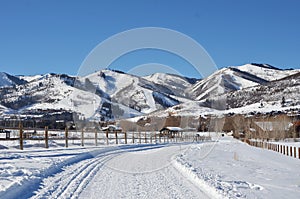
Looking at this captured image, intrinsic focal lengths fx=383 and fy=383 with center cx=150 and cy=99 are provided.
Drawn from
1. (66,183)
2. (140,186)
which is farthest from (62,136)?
(140,186)

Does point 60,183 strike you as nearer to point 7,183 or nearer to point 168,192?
point 7,183

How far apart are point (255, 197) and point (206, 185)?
144 centimetres

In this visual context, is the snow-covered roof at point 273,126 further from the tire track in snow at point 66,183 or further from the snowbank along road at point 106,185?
the tire track in snow at point 66,183

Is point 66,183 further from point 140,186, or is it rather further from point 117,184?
point 140,186

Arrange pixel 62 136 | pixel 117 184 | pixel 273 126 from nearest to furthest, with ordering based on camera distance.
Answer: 1. pixel 117 184
2. pixel 62 136
3. pixel 273 126

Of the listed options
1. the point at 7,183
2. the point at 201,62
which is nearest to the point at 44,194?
the point at 7,183

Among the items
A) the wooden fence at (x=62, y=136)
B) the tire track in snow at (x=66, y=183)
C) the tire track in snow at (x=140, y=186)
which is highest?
the wooden fence at (x=62, y=136)

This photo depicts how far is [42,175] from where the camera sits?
10336 mm

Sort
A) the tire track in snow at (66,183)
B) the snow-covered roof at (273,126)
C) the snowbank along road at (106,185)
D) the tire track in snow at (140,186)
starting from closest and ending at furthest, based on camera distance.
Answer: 1. the tire track in snow at (66,183)
2. the snowbank along road at (106,185)
3. the tire track in snow at (140,186)
4. the snow-covered roof at (273,126)

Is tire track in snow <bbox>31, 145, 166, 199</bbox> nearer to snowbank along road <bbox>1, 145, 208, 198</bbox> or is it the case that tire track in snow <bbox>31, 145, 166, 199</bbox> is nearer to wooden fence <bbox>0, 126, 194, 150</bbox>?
snowbank along road <bbox>1, 145, 208, 198</bbox>

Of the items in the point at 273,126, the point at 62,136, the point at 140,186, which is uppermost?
the point at 273,126

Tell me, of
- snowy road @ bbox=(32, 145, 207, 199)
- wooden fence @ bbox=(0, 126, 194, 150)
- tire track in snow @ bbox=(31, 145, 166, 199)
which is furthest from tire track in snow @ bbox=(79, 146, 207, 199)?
wooden fence @ bbox=(0, 126, 194, 150)

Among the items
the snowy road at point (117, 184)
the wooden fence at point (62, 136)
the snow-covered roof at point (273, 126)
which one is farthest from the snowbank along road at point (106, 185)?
the snow-covered roof at point (273, 126)

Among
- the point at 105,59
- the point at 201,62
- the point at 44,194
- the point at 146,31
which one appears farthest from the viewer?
the point at 146,31
